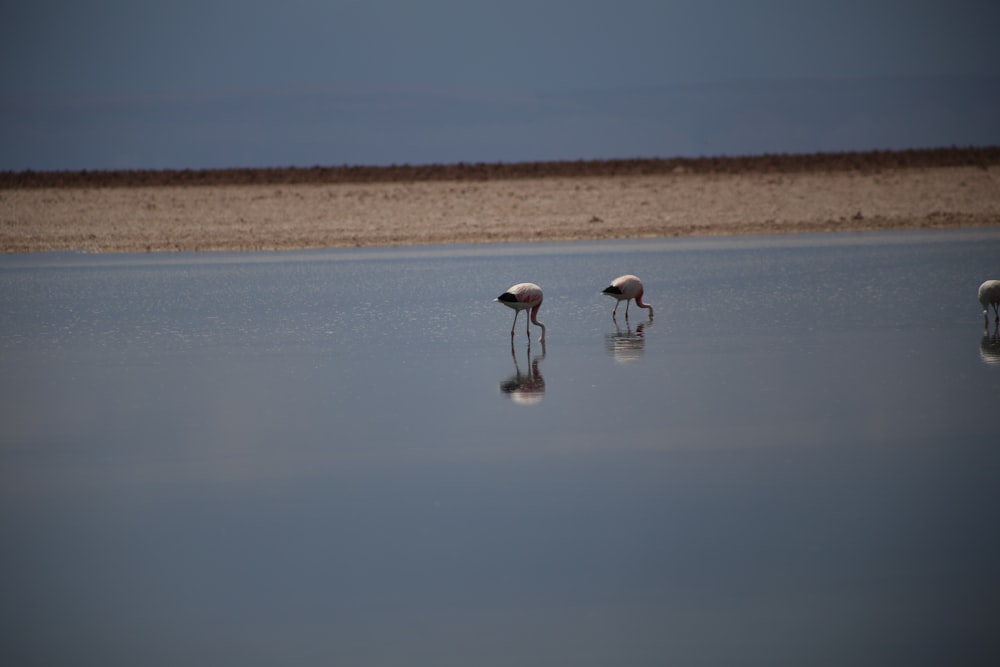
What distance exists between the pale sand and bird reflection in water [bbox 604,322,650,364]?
564 inches

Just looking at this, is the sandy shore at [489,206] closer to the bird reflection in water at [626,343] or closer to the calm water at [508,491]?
the bird reflection in water at [626,343]

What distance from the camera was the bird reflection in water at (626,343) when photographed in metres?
11.2

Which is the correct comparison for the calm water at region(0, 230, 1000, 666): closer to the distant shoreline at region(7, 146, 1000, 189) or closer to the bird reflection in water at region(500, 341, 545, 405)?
the bird reflection in water at region(500, 341, 545, 405)

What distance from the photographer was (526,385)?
32.4 ft

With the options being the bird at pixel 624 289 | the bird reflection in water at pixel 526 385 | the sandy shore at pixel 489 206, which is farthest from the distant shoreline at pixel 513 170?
the bird reflection in water at pixel 526 385

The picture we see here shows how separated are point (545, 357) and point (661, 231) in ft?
55.7

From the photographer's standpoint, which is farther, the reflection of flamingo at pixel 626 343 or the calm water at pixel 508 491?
the reflection of flamingo at pixel 626 343

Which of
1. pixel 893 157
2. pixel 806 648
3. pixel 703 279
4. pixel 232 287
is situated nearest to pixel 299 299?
pixel 232 287

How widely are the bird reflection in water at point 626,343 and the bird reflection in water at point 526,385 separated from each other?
77 cm

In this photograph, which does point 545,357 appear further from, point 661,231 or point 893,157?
point 893,157

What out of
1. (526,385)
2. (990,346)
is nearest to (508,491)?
(526,385)

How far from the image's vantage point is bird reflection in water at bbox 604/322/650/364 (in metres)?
11.2

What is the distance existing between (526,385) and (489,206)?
23323 mm

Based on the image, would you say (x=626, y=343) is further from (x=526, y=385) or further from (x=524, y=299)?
(x=526, y=385)
